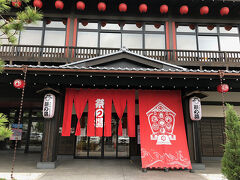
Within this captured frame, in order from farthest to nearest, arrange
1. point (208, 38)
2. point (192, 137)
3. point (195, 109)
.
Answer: point (208, 38), point (192, 137), point (195, 109)

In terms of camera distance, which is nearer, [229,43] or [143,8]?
[143,8]

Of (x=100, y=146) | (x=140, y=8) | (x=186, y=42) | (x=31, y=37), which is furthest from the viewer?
(x=186, y=42)

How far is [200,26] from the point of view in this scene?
11.4 metres

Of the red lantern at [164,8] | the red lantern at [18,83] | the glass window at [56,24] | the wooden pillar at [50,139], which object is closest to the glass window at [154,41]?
the red lantern at [164,8]

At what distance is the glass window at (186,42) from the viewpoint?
36.0 ft

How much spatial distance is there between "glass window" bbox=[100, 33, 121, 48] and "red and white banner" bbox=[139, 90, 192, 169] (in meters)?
4.67

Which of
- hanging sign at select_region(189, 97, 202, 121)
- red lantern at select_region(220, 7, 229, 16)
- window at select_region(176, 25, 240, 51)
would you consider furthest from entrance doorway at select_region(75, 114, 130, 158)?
red lantern at select_region(220, 7, 229, 16)

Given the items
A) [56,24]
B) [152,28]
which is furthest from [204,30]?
[56,24]

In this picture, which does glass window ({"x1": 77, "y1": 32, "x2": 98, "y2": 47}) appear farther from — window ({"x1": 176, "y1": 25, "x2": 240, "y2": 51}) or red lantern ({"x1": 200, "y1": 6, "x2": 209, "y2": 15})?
red lantern ({"x1": 200, "y1": 6, "x2": 209, "y2": 15})

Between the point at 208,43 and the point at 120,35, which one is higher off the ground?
the point at 120,35

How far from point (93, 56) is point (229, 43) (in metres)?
9.39

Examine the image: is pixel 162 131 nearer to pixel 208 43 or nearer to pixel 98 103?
pixel 98 103

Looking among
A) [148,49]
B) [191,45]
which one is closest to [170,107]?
[148,49]

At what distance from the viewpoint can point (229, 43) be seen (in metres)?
11.1
